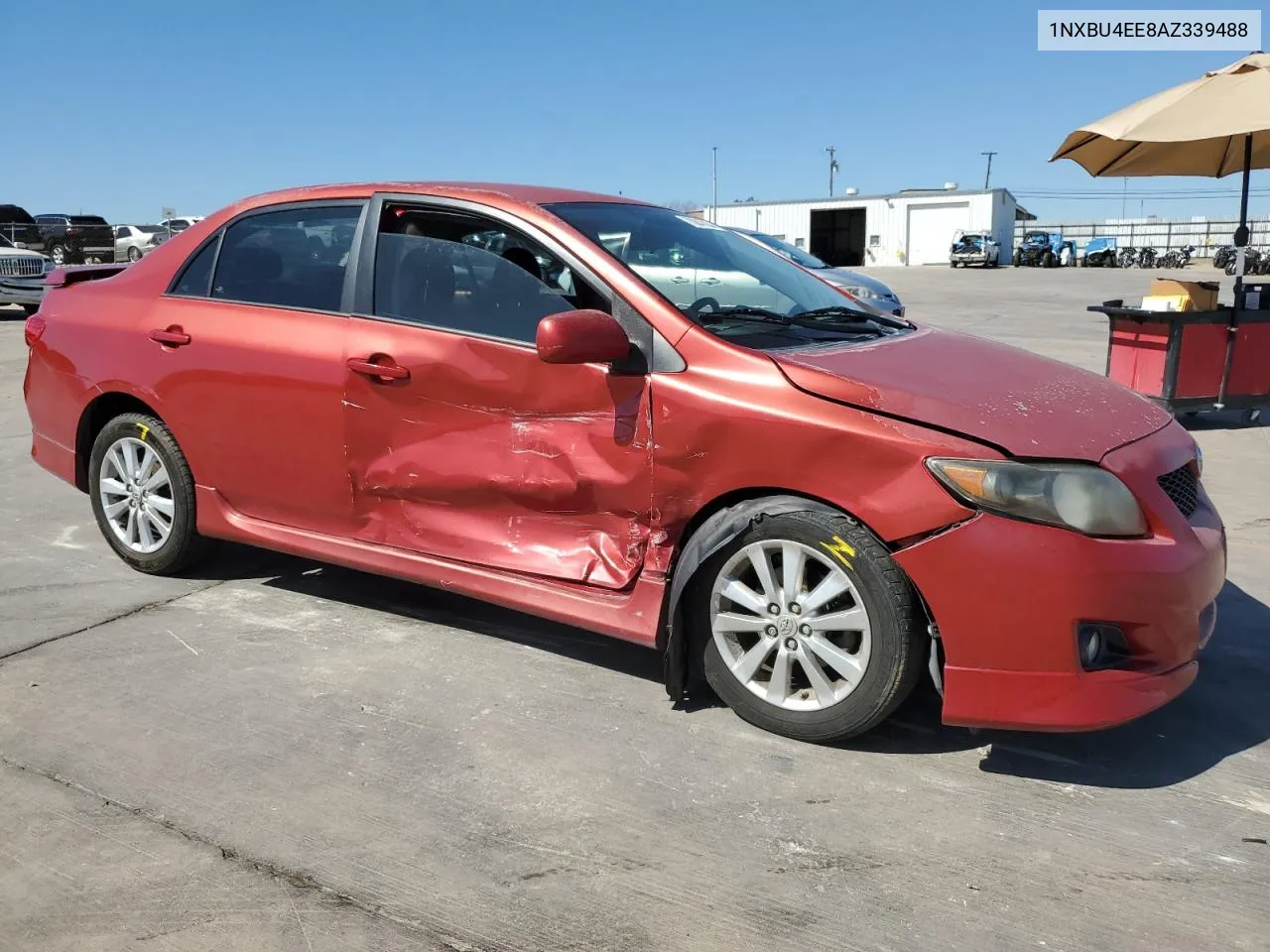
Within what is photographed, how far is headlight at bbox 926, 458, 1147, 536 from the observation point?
2.78 meters

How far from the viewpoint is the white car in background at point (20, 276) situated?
19406mm

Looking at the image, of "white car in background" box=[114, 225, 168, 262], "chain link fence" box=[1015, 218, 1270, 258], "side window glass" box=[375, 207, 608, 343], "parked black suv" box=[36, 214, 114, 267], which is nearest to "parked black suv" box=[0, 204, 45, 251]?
"parked black suv" box=[36, 214, 114, 267]

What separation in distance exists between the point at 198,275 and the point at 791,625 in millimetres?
2876

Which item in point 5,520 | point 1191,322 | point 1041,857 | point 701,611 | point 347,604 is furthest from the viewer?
point 1191,322

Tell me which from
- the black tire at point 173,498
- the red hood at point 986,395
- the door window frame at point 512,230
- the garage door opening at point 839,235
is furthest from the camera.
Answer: the garage door opening at point 839,235

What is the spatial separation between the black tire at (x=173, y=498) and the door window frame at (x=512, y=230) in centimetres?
115

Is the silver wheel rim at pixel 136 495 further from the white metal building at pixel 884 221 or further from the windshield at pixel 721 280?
the white metal building at pixel 884 221

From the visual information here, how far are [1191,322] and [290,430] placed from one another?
7128 mm

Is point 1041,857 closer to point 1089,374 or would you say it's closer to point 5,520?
point 1089,374

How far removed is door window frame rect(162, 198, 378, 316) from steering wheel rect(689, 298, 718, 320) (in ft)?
4.21

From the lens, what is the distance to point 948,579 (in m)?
2.81

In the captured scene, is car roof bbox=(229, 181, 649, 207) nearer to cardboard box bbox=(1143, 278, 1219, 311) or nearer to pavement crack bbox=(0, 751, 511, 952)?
Result: pavement crack bbox=(0, 751, 511, 952)

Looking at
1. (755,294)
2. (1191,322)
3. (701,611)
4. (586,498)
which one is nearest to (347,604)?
Result: (586,498)

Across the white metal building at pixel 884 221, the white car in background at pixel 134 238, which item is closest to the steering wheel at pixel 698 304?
the white car in background at pixel 134 238
